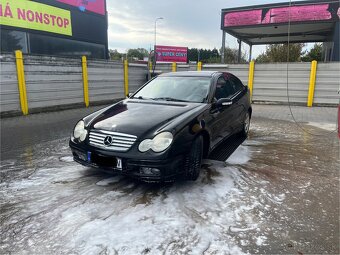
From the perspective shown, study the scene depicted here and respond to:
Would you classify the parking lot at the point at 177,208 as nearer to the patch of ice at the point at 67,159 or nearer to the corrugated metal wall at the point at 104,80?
the patch of ice at the point at 67,159

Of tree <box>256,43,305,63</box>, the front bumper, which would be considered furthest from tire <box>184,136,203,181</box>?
tree <box>256,43,305,63</box>

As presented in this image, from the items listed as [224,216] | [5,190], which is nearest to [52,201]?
[5,190]

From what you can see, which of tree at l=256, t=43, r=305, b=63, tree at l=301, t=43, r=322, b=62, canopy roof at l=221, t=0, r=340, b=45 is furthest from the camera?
tree at l=301, t=43, r=322, b=62

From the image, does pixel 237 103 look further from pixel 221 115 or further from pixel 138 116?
A: pixel 138 116

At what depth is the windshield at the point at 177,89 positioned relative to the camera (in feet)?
14.4

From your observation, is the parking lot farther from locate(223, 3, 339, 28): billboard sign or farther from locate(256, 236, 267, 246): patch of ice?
locate(223, 3, 339, 28): billboard sign

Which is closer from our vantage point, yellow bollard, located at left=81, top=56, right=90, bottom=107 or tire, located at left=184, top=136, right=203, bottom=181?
tire, located at left=184, top=136, right=203, bottom=181

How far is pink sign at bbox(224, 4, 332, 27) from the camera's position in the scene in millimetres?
14371

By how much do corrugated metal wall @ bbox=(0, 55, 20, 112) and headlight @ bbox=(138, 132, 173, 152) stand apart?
22.9 ft

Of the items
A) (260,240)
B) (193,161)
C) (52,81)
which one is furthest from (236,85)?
(52,81)

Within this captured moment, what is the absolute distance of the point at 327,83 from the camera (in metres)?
11.8

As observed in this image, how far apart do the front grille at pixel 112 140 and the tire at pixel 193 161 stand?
735 millimetres

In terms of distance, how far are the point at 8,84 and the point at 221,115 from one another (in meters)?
6.98

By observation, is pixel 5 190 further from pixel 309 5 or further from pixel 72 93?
pixel 309 5
